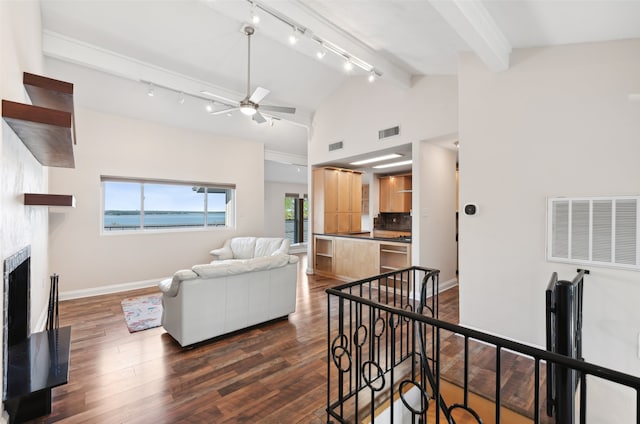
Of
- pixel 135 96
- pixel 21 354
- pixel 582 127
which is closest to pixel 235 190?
pixel 135 96

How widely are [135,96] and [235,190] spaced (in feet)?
8.29

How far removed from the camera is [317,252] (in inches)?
254

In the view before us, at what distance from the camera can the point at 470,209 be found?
3072 millimetres

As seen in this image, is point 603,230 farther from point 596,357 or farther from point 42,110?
point 42,110

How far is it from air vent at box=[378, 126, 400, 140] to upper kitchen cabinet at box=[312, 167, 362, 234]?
1.57 m

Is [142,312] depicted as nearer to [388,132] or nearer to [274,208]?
[388,132]

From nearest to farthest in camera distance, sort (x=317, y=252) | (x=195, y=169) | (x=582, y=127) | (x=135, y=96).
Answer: (x=582, y=127)
(x=135, y=96)
(x=195, y=169)
(x=317, y=252)

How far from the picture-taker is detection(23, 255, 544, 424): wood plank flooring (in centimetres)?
201

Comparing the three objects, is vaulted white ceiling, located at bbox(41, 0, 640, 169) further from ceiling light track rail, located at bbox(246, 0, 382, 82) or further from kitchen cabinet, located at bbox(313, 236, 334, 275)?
kitchen cabinet, located at bbox(313, 236, 334, 275)

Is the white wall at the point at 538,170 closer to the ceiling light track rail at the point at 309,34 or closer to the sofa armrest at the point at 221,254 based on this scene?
the ceiling light track rail at the point at 309,34

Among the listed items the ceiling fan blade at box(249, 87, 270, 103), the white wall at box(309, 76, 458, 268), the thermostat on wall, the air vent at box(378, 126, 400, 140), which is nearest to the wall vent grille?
the thermostat on wall

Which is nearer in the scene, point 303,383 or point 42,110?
point 42,110

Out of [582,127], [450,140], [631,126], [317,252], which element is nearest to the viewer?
[631,126]

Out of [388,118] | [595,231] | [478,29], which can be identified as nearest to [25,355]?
[478,29]
